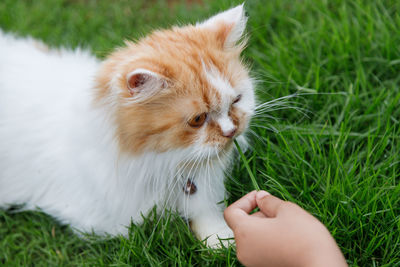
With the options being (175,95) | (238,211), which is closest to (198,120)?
(175,95)

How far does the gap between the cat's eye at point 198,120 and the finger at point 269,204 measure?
335 millimetres

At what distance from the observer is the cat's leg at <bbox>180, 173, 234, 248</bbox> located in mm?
1780

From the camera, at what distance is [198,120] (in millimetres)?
1477

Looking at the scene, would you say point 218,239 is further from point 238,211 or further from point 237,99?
point 237,99

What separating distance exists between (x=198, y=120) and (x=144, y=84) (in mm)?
237

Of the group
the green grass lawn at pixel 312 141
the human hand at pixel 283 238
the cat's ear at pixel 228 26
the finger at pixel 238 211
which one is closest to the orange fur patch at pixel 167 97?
the cat's ear at pixel 228 26

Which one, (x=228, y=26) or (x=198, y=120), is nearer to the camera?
(x=198, y=120)

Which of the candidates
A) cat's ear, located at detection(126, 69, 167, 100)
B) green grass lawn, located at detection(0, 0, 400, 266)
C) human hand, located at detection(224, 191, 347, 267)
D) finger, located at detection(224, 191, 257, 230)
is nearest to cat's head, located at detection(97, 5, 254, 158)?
cat's ear, located at detection(126, 69, 167, 100)

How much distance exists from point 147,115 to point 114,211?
1.99 ft

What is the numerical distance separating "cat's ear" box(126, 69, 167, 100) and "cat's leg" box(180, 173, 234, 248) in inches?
20.0

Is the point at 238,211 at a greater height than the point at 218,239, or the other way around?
the point at 238,211

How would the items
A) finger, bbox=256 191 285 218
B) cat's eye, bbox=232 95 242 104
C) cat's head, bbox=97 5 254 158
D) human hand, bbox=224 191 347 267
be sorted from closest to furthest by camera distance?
human hand, bbox=224 191 347 267 → finger, bbox=256 191 285 218 → cat's head, bbox=97 5 254 158 → cat's eye, bbox=232 95 242 104

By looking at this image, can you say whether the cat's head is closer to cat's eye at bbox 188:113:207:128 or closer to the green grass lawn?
cat's eye at bbox 188:113:207:128

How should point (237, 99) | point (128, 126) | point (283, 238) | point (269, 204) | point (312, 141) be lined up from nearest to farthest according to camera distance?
1. point (283, 238)
2. point (269, 204)
3. point (128, 126)
4. point (237, 99)
5. point (312, 141)
